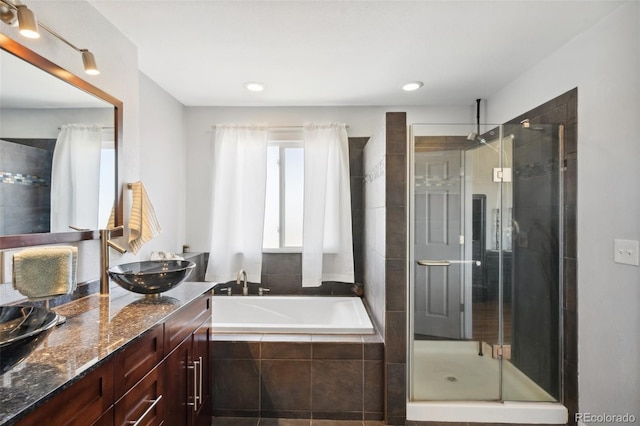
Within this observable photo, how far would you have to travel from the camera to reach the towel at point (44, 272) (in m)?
1.17

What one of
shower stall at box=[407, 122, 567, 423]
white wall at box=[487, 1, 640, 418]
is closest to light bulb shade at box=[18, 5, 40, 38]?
shower stall at box=[407, 122, 567, 423]

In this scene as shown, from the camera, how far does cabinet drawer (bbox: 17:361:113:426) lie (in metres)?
0.78

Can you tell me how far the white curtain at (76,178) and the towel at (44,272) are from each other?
0.30m

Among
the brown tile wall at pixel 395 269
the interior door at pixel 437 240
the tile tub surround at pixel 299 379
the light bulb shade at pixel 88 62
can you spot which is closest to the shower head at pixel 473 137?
the interior door at pixel 437 240

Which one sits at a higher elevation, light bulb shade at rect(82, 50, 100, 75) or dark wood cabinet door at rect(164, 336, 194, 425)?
light bulb shade at rect(82, 50, 100, 75)

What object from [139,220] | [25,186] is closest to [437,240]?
[139,220]

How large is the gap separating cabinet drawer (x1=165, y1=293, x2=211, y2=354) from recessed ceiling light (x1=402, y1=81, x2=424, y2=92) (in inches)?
88.1

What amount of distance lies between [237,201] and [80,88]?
5.48 feet

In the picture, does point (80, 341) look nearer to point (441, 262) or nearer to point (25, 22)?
point (25, 22)

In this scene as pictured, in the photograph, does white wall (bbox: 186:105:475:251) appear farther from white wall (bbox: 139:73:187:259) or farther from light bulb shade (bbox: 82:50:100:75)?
light bulb shade (bbox: 82:50:100:75)

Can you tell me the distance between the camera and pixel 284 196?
3277mm

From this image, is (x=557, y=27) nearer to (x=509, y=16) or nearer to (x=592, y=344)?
(x=509, y=16)

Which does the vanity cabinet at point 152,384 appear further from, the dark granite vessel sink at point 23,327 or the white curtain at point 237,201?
the white curtain at point 237,201

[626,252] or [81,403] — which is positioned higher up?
[626,252]
